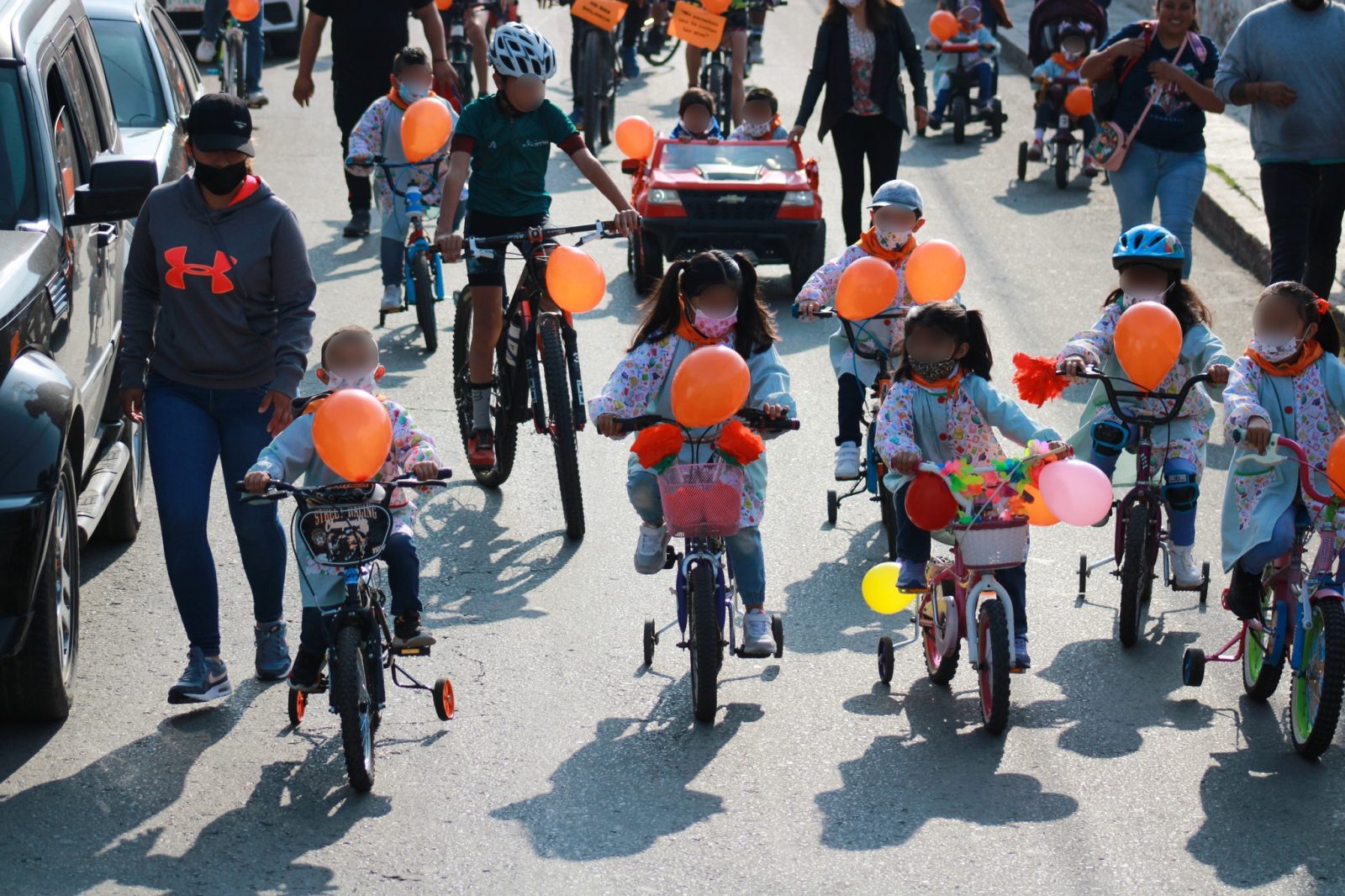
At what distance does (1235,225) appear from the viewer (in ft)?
47.6

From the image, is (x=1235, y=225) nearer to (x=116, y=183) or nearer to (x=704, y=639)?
(x=704, y=639)

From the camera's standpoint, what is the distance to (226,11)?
19484mm

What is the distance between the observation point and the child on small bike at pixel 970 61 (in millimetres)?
18922

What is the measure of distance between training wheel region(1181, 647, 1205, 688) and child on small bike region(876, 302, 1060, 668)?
0.63m

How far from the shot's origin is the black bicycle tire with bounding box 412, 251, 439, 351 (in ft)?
37.5

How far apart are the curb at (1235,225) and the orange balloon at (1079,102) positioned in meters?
1.19

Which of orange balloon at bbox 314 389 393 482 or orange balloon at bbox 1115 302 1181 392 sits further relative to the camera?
orange balloon at bbox 1115 302 1181 392

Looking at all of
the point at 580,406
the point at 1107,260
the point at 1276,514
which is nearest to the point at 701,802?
the point at 1276,514

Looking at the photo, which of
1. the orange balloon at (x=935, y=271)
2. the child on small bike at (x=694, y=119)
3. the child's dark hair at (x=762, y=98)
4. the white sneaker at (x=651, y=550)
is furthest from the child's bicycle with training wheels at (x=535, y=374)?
the child's dark hair at (x=762, y=98)

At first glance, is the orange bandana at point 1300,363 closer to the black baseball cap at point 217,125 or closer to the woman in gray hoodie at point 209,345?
the woman in gray hoodie at point 209,345

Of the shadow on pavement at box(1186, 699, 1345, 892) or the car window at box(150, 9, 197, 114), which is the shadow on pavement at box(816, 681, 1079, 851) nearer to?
the shadow on pavement at box(1186, 699, 1345, 892)

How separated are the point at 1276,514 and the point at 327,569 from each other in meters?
3.20

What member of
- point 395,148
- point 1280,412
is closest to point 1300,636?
point 1280,412

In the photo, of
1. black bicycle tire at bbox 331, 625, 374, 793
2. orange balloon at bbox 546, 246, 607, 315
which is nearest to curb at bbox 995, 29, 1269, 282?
orange balloon at bbox 546, 246, 607, 315
